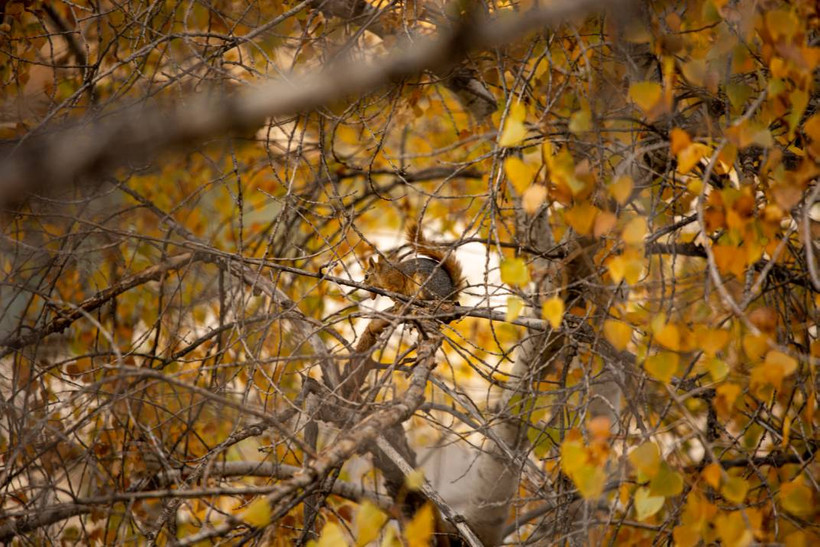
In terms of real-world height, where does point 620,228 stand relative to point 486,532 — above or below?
above

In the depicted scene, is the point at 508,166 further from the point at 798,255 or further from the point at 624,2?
the point at 798,255

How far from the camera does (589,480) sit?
3.91 feet

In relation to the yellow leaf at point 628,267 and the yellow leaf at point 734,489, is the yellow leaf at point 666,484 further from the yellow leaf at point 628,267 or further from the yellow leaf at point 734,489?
the yellow leaf at point 628,267

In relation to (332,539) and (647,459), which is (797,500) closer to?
(647,459)

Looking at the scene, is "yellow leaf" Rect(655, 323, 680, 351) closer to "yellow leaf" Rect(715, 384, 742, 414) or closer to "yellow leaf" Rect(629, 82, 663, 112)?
"yellow leaf" Rect(715, 384, 742, 414)

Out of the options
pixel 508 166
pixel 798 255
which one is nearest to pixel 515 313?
pixel 508 166

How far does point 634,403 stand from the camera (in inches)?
57.0

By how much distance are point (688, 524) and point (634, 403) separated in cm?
24

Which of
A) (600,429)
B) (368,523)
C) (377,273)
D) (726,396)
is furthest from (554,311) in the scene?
(377,273)

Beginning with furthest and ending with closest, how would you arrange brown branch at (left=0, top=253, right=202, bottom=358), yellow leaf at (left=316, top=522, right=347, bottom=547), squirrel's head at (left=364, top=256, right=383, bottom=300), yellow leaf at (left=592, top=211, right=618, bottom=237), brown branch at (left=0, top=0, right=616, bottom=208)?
squirrel's head at (left=364, top=256, right=383, bottom=300) → brown branch at (left=0, top=253, right=202, bottom=358) → yellow leaf at (left=592, top=211, right=618, bottom=237) → yellow leaf at (left=316, top=522, right=347, bottom=547) → brown branch at (left=0, top=0, right=616, bottom=208)

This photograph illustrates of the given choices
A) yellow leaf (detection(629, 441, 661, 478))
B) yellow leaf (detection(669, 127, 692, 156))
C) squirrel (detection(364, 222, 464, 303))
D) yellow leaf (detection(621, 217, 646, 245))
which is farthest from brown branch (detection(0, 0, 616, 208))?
squirrel (detection(364, 222, 464, 303))

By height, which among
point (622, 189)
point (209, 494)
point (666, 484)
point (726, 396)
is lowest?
point (666, 484)

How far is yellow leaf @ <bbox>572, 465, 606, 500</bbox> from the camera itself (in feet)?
3.87

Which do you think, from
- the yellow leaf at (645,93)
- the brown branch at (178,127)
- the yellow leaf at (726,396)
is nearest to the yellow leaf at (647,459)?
the yellow leaf at (726,396)
